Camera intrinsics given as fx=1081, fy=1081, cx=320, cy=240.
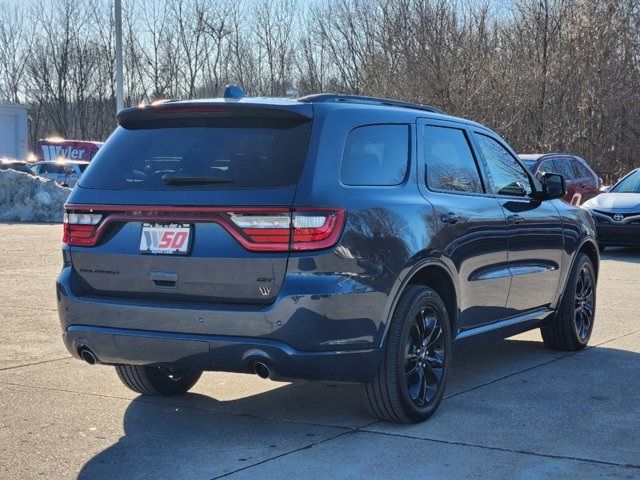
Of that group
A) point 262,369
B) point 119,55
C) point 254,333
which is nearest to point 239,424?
point 262,369

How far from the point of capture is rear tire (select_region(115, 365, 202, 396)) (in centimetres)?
653

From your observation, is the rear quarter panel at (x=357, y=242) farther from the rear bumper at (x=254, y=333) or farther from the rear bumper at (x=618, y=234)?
the rear bumper at (x=618, y=234)

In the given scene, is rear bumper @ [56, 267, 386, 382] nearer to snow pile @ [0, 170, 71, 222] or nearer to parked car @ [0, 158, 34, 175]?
snow pile @ [0, 170, 71, 222]

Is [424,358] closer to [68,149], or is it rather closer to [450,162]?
[450,162]

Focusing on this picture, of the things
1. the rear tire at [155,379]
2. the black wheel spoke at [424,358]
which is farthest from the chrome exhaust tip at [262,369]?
the rear tire at [155,379]

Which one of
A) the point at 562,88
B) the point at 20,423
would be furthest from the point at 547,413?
the point at 562,88

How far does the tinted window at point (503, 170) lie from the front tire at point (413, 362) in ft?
4.67

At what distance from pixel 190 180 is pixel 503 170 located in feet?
8.88

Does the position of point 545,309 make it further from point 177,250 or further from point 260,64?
point 260,64

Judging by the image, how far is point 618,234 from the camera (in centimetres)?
1678

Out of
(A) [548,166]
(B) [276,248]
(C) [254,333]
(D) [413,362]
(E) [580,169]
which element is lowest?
(D) [413,362]

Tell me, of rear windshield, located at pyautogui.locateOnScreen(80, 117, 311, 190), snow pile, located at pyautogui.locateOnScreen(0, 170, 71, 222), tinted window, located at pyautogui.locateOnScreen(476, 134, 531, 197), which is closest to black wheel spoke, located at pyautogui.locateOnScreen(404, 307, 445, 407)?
rear windshield, located at pyautogui.locateOnScreen(80, 117, 311, 190)

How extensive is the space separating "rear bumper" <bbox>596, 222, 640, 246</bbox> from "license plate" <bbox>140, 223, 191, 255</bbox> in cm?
1243

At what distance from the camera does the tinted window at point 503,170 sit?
23.6 feet
